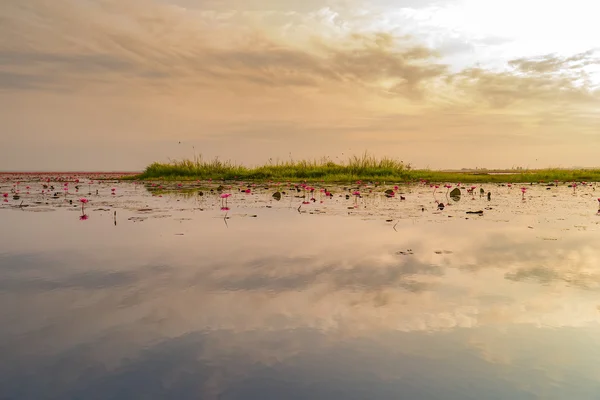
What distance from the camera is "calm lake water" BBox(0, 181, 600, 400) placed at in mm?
2217

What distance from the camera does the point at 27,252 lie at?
Answer: 5.60 meters

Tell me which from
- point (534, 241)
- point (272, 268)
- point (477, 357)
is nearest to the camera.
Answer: point (477, 357)

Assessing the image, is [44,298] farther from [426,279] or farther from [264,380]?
[426,279]

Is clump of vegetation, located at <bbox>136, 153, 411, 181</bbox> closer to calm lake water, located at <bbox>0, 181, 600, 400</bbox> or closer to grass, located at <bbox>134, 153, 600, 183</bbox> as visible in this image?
grass, located at <bbox>134, 153, 600, 183</bbox>

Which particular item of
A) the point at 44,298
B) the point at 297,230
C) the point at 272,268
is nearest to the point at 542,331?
the point at 272,268

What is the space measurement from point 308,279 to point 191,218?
508 centimetres

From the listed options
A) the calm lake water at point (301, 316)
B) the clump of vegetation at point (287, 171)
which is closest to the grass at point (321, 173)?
the clump of vegetation at point (287, 171)

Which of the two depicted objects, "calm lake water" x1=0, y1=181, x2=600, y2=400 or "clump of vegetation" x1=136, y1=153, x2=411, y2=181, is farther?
"clump of vegetation" x1=136, y1=153, x2=411, y2=181

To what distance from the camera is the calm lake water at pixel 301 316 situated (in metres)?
2.22

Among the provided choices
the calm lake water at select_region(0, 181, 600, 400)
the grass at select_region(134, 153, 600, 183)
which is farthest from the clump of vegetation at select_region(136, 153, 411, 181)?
the calm lake water at select_region(0, 181, 600, 400)

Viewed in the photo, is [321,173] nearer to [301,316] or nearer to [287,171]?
[287,171]

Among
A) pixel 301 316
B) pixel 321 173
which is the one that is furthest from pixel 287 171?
pixel 301 316

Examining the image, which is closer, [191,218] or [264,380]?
[264,380]

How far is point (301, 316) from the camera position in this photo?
3086mm
